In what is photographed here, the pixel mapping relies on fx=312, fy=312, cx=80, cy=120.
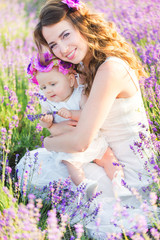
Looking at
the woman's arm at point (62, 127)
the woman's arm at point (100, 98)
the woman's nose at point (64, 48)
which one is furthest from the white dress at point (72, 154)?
the woman's nose at point (64, 48)

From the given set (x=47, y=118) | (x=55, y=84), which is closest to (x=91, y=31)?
(x=55, y=84)

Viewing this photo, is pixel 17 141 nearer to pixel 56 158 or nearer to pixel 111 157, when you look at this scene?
pixel 56 158

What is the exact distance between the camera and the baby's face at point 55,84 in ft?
8.00

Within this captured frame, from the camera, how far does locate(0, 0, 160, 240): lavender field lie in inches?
56.1

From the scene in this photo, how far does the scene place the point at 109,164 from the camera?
2.48m

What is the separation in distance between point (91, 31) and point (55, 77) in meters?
0.45

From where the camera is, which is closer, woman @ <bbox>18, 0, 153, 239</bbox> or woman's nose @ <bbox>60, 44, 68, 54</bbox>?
woman @ <bbox>18, 0, 153, 239</bbox>

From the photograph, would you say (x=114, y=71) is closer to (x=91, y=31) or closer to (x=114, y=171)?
(x=91, y=31)

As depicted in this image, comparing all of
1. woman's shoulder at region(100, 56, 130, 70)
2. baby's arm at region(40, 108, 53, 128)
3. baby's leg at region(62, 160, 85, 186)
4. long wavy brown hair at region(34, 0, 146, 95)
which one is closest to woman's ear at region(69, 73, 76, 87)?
long wavy brown hair at region(34, 0, 146, 95)

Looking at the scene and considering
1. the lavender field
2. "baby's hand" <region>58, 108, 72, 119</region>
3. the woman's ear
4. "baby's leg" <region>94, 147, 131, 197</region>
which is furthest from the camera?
the woman's ear

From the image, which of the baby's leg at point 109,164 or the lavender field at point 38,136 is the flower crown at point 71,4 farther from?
the baby's leg at point 109,164

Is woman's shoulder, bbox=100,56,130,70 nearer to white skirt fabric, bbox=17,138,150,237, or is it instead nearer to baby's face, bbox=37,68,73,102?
baby's face, bbox=37,68,73,102

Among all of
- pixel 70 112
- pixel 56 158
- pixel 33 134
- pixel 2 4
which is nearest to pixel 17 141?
pixel 33 134

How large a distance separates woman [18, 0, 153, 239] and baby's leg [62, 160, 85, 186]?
0.13 metres
